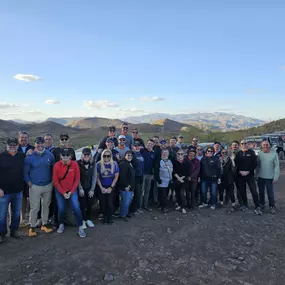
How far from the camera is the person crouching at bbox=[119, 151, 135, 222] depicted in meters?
5.91

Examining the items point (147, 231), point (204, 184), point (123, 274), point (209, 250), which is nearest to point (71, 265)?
point (123, 274)

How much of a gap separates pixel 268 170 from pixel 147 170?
320 cm

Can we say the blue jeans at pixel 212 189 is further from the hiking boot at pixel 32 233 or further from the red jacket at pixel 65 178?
the hiking boot at pixel 32 233

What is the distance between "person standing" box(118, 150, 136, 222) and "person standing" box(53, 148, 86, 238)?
1165 mm

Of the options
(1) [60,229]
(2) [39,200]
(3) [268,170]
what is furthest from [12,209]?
(3) [268,170]

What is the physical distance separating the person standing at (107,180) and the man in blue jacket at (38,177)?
3.53ft

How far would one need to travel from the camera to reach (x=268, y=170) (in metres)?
6.66

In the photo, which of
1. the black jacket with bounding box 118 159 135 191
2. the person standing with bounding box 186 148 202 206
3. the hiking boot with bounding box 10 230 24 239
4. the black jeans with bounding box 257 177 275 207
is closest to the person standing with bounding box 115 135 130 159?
the black jacket with bounding box 118 159 135 191

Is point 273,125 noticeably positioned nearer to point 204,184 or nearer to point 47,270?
point 204,184

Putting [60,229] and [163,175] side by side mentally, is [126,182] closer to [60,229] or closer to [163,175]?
[163,175]

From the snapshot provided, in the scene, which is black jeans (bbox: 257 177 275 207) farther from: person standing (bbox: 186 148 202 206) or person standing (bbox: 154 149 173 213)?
person standing (bbox: 154 149 173 213)

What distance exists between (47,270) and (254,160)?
5.48 m

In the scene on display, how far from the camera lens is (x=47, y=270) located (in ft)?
12.6

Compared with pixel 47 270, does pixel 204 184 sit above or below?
above
